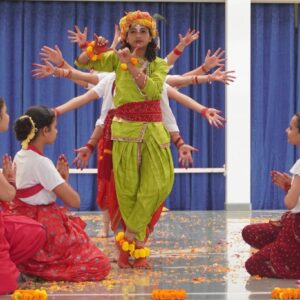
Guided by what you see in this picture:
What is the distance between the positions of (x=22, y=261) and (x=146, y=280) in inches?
26.8

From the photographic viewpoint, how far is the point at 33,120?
392 centimetres

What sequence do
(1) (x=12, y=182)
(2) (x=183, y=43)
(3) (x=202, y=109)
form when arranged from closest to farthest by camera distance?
(1) (x=12, y=182) < (3) (x=202, y=109) < (2) (x=183, y=43)

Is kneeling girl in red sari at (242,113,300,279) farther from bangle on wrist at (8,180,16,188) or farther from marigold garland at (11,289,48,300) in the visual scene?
bangle on wrist at (8,180,16,188)

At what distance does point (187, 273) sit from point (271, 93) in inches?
205

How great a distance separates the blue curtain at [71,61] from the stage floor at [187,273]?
244 centimetres

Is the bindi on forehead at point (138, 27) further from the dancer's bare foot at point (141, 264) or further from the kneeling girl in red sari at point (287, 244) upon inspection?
the dancer's bare foot at point (141, 264)

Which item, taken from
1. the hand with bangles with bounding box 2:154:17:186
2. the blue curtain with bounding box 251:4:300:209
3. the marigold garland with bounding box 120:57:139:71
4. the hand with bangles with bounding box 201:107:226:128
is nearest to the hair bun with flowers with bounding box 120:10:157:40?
the marigold garland with bounding box 120:57:139:71

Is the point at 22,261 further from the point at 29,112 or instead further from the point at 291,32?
the point at 291,32

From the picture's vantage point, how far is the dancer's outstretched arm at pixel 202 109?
169 inches

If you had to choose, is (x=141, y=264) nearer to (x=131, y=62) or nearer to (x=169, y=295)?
(x=169, y=295)

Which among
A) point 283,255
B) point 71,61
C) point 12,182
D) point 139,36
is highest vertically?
point 71,61

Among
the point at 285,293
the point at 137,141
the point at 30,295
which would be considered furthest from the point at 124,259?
the point at 285,293

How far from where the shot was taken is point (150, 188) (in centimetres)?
422

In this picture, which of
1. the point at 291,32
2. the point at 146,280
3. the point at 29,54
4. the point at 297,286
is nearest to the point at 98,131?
the point at 146,280
